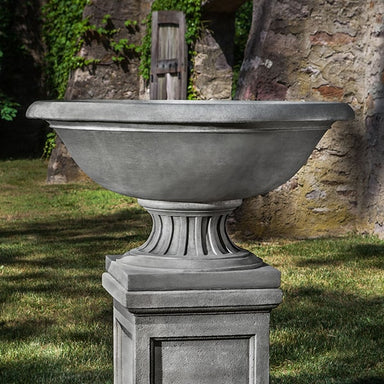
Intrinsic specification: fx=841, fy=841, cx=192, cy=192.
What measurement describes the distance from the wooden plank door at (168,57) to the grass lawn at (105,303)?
1.91 metres

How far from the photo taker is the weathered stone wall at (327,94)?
20.4 ft

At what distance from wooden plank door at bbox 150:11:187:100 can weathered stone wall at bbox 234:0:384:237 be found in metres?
2.67

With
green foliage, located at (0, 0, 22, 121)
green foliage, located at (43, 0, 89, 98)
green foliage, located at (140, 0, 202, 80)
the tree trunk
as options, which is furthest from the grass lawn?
green foliage, located at (0, 0, 22, 121)

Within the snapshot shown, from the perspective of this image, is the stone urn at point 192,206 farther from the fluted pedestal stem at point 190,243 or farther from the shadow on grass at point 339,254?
the shadow on grass at point 339,254

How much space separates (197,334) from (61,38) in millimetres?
9243

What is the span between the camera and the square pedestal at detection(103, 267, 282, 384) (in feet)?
8.11

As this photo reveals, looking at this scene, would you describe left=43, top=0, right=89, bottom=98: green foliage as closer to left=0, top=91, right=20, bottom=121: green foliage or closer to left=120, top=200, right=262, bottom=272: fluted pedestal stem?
left=0, top=91, right=20, bottom=121: green foliage

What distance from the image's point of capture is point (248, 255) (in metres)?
2.63

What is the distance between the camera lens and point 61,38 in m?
11.2

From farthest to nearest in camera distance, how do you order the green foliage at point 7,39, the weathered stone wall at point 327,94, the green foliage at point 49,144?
the green foliage at point 7,39
the green foliage at point 49,144
the weathered stone wall at point 327,94

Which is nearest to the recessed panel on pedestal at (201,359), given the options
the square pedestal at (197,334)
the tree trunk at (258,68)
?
the square pedestal at (197,334)

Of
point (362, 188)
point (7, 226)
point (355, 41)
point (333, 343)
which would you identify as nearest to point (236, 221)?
point (362, 188)

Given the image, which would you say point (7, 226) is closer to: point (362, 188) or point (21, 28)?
point (362, 188)

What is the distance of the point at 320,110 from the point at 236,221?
12.8 ft
